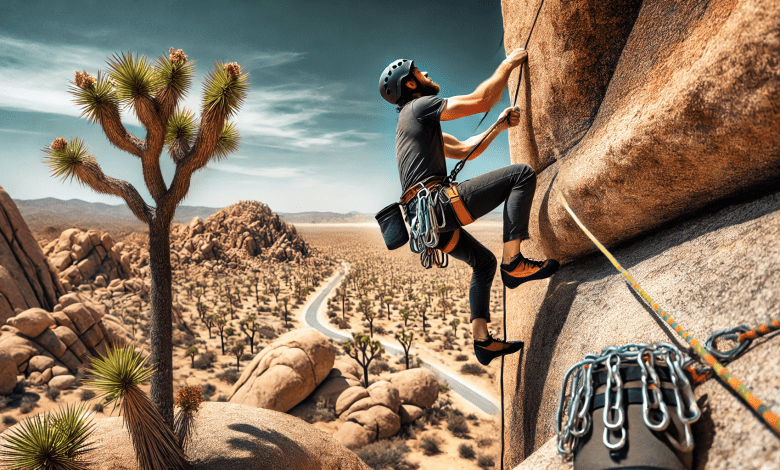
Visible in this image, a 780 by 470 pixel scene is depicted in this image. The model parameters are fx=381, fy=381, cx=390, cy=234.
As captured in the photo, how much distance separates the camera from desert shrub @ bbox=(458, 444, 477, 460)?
15.8 meters

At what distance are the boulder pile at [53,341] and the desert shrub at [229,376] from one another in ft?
18.0

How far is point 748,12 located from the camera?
1887 millimetres

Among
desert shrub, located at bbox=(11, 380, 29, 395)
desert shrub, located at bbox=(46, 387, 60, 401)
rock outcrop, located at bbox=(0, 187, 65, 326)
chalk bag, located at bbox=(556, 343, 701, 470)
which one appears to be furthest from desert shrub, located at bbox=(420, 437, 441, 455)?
rock outcrop, located at bbox=(0, 187, 65, 326)

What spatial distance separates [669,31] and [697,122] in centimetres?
77

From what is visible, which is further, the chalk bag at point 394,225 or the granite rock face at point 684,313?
the chalk bag at point 394,225

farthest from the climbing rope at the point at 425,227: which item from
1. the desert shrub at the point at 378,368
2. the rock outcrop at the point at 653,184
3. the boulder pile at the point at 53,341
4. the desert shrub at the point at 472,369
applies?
the desert shrub at the point at 472,369

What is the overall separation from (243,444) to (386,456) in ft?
29.6

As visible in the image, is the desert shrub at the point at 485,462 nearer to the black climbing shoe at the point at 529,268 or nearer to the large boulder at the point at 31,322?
the black climbing shoe at the point at 529,268

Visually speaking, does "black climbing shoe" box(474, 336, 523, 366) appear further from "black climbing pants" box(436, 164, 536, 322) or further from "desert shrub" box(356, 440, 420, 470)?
"desert shrub" box(356, 440, 420, 470)

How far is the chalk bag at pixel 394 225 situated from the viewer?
3.68 metres

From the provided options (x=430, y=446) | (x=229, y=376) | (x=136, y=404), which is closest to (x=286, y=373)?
(x=229, y=376)

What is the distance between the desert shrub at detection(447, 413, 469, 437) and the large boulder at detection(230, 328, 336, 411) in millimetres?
6503

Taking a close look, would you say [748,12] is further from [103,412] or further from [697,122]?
[103,412]

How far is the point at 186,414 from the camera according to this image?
708cm
